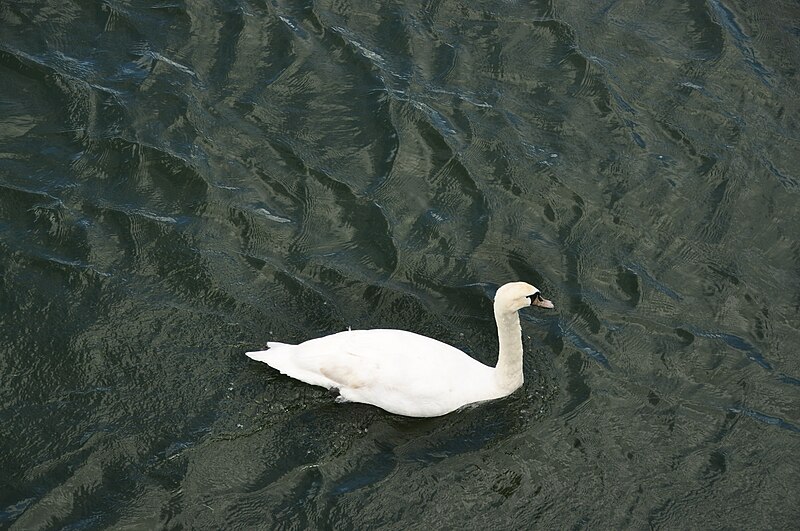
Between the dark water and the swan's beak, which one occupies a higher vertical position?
A: the swan's beak

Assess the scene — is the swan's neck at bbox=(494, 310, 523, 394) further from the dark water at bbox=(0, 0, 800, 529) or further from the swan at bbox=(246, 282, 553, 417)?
the dark water at bbox=(0, 0, 800, 529)

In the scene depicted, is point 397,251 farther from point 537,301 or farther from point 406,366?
point 537,301

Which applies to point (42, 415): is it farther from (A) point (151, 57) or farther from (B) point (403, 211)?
(A) point (151, 57)

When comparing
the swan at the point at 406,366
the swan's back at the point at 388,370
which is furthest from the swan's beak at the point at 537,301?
the swan's back at the point at 388,370

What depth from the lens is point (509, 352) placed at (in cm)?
869

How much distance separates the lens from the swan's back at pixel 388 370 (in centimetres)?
857

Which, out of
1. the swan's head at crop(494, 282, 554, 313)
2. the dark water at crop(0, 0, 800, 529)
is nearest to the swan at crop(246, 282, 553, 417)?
the swan's head at crop(494, 282, 554, 313)

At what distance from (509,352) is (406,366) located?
81cm

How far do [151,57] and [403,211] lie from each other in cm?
339

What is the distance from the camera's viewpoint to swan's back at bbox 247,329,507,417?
857cm

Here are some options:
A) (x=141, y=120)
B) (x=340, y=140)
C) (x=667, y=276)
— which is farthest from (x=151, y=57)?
(x=667, y=276)

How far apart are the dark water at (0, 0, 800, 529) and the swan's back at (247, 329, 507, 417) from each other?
0.20 m

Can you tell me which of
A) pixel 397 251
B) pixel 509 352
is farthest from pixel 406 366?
pixel 397 251

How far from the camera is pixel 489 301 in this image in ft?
31.7
